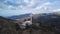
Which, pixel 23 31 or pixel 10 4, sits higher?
pixel 10 4

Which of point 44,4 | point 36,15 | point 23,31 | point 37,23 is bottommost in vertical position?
point 23,31

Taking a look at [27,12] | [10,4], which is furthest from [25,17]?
[10,4]

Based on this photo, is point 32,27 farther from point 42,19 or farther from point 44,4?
point 44,4

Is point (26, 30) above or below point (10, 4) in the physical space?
below

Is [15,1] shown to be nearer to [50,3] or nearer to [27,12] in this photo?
[27,12]

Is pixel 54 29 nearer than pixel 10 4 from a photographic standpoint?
Yes

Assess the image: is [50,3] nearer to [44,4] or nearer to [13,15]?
[44,4]

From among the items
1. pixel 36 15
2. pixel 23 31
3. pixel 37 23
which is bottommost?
pixel 23 31

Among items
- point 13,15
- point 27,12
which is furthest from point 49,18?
point 13,15
